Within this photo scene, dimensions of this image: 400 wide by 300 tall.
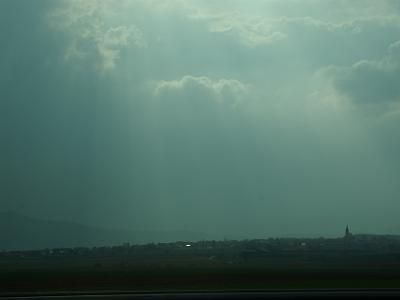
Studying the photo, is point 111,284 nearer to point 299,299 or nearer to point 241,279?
point 241,279

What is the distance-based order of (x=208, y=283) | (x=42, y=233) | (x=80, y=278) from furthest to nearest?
(x=42, y=233) < (x=80, y=278) < (x=208, y=283)

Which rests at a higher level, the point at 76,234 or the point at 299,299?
the point at 76,234

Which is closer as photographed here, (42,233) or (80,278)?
(80,278)

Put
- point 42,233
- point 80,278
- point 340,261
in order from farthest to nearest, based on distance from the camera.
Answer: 1. point 42,233
2. point 340,261
3. point 80,278

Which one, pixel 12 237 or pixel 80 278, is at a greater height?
pixel 12 237

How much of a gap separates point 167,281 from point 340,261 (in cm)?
2555

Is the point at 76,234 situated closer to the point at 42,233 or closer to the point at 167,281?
the point at 42,233

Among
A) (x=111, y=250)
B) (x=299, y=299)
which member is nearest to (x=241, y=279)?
(x=299, y=299)

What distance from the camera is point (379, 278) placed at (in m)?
43.1

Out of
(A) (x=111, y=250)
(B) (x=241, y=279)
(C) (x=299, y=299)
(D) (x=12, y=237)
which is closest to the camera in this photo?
(C) (x=299, y=299)

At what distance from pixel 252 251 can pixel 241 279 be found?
127 ft

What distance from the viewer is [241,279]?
44.2 meters

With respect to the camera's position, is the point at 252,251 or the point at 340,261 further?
the point at 252,251

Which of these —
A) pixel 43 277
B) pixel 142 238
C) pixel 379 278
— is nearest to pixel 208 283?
pixel 379 278
